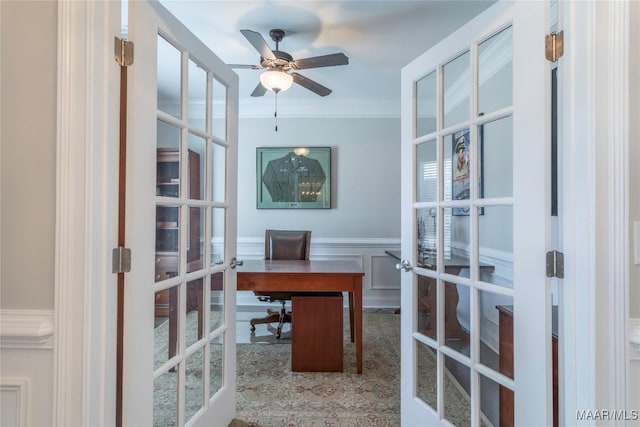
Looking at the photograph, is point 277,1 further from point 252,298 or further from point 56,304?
point 252,298

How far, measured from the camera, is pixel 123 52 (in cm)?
100

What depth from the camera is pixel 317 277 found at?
7.45 feet

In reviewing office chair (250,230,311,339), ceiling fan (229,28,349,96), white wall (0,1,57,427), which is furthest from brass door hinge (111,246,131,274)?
office chair (250,230,311,339)

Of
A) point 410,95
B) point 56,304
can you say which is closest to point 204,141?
point 56,304

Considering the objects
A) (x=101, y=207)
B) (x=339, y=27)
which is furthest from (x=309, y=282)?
(x=339, y=27)

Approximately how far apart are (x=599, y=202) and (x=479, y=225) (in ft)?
1.40

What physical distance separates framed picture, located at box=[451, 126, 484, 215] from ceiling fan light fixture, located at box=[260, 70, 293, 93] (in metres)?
1.43

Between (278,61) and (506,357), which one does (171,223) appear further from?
(278,61)

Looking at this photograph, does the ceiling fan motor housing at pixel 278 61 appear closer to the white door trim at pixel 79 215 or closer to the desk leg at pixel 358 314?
the white door trim at pixel 79 215

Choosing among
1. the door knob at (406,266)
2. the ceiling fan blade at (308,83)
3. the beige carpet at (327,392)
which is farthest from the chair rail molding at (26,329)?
the ceiling fan blade at (308,83)

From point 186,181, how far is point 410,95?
46.2 inches

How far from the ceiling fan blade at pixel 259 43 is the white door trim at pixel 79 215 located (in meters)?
1.18

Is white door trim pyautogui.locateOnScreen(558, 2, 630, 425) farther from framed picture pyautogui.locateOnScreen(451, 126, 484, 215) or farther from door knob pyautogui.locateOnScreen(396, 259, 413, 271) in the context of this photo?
door knob pyautogui.locateOnScreen(396, 259, 413, 271)

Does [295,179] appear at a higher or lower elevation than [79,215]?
higher
